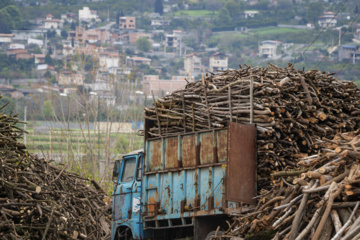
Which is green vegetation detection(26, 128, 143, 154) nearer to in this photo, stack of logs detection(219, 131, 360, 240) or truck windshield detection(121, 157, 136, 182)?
truck windshield detection(121, 157, 136, 182)

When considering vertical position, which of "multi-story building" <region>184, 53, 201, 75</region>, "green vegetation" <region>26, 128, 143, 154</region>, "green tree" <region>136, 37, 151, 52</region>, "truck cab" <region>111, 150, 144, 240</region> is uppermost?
"truck cab" <region>111, 150, 144, 240</region>

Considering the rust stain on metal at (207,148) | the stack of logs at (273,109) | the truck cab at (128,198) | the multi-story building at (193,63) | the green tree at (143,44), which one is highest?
the stack of logs at (273,109)

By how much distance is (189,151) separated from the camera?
1228cm

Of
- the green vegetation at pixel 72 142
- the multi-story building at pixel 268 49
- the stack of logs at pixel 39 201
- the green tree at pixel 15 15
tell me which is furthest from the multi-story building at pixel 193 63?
the stack of logs at pixel 39 201

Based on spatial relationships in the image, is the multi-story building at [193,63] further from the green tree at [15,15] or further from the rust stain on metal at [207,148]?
the rust stain on metal at [207,148]

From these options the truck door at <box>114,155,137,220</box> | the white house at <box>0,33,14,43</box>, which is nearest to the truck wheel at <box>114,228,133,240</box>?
the truck door at <box>114,155,137,220</box>

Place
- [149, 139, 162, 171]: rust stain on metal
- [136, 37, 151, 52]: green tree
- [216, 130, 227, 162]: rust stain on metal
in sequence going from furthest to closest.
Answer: [136, 37, 151, 52]: green tree → [149, 139, 162, 171]: rust stain on metal → [216, 130, 227, 162]: rust stain on metal

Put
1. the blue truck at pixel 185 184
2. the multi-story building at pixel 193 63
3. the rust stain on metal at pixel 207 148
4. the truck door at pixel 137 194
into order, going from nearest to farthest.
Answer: the blue truck at pixel 185 184, the rust stain on metal at pixel 207 148, the truck door at pixel 137 194, the multi-story building at pixel 193 63

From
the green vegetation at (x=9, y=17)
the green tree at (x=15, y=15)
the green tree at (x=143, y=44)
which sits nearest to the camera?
the green vegetation at (x=9, y=17)

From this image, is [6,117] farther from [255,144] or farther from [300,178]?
[300,178]

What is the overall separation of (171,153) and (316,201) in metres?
4.56

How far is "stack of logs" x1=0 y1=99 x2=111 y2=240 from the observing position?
12.5m

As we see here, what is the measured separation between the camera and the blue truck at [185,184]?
11.0 m

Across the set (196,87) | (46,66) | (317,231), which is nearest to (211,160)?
(196,87)
